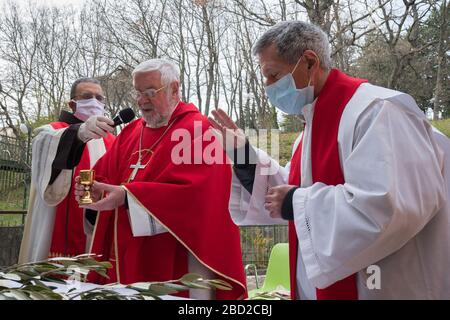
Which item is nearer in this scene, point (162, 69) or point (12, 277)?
→ point (12, 277)

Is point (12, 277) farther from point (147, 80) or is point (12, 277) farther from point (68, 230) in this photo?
point (68, 230)

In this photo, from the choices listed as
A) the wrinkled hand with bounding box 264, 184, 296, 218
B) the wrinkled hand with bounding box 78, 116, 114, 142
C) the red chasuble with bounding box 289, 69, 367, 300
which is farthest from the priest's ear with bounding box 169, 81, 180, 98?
the wrinkled hand with bounding box 264, 184, 296, 218

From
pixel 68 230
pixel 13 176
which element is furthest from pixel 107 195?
pixel 13 176

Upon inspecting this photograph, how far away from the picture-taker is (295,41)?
218 centimetres

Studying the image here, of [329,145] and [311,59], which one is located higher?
[311,59]

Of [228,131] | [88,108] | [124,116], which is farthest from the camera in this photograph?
[88,108]

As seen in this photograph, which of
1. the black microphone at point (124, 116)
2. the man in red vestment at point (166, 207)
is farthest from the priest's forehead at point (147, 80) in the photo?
the black microphone at point (124, 116)

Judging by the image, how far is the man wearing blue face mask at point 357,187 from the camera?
1.69 metres

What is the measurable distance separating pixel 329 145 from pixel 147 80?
61.1 inches

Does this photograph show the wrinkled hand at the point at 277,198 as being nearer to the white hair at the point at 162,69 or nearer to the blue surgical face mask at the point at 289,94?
the blue surgical face mask at the point at 289,94

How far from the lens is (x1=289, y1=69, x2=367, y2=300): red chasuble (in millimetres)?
1954

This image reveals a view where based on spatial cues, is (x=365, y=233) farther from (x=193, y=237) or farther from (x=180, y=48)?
(x=180, y=48)

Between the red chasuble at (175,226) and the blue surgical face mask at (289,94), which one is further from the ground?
the blue surgical face mask at (289,94)

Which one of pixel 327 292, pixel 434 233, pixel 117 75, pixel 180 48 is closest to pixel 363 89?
pixel 434 233
